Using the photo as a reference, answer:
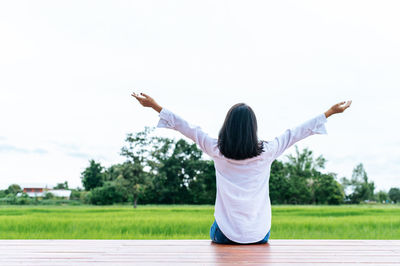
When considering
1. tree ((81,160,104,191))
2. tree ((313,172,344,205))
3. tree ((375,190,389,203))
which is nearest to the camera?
tree ((313,172,344,205))

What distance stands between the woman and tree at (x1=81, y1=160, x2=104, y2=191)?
31.3 meters

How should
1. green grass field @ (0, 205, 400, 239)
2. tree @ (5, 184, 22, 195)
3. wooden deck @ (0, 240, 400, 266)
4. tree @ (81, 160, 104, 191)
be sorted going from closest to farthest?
1. wooden deck @ (0, 240, 400, 266)
2. green grass field @ (0, 205, 400, 239)
3. tree @ (5, 184, 22, 195)
4. tree @ (81, 160, 104, 191)

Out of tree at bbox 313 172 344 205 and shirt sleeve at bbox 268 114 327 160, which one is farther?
tree at bbox 313 172 344 205

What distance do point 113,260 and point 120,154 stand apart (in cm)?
1835

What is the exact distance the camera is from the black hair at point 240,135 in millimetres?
2383

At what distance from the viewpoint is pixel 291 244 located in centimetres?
277

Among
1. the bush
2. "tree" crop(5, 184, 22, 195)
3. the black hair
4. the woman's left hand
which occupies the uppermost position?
the woman's left hand

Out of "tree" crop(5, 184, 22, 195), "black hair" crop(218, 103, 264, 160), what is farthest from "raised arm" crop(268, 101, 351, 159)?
"tree" crop(5, 184, 22, 195)

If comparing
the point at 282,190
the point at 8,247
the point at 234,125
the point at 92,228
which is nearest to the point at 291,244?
the point at 234,125

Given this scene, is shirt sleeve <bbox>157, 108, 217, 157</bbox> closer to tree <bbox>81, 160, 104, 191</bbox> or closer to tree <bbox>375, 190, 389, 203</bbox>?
tree <bbox>375, 190, 389, 203</bbox>

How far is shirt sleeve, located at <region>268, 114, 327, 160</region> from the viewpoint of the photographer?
257 cm

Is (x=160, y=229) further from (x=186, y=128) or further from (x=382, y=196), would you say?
(x=382, y=196)

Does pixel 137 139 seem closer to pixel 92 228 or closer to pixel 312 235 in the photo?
pixel 92 228

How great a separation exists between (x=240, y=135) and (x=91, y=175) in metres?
32.8
